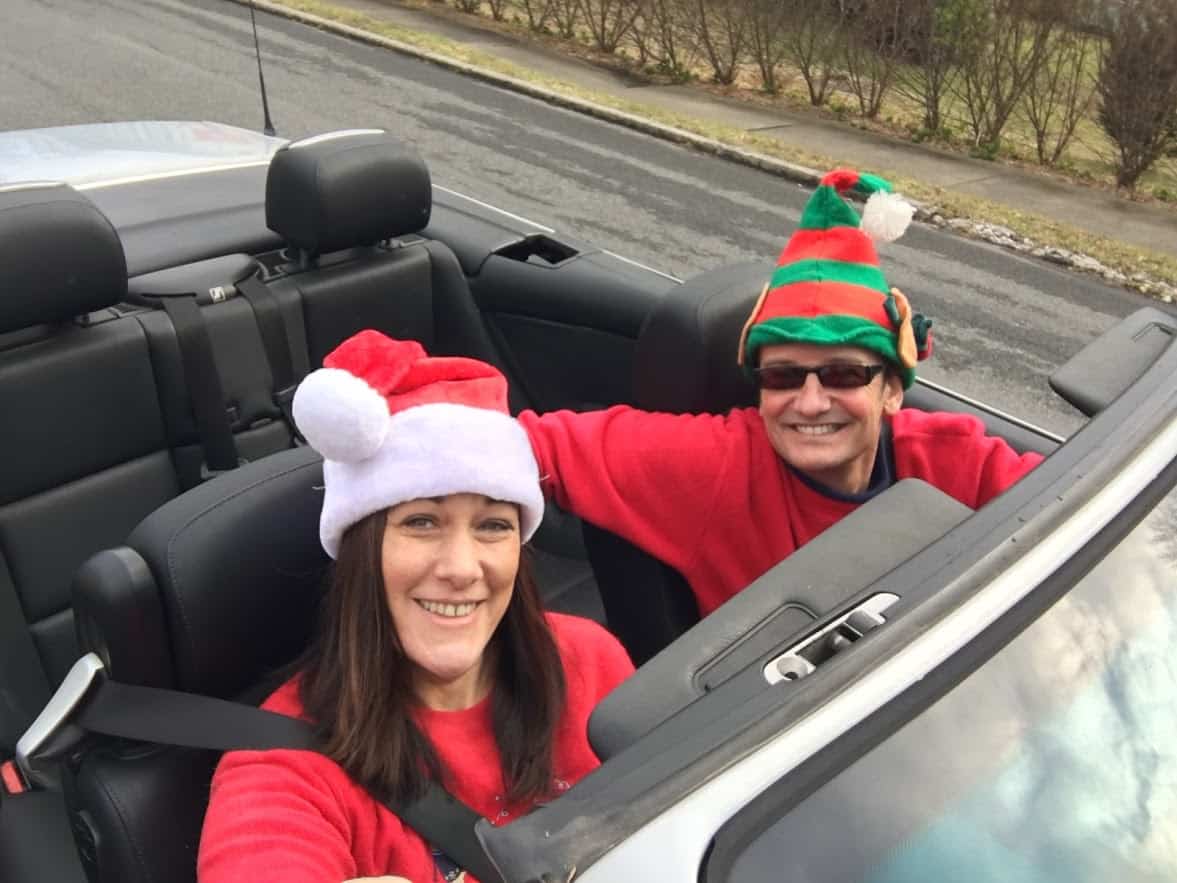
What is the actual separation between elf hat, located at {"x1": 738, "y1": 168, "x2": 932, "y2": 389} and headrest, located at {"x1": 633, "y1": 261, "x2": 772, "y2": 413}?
0.11 metres

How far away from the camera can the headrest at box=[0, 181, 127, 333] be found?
231 centimetres

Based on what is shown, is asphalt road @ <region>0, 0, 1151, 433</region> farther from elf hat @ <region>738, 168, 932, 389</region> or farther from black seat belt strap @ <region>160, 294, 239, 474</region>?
black seat belt strap @ <region>160, 294, 239, 474</region>

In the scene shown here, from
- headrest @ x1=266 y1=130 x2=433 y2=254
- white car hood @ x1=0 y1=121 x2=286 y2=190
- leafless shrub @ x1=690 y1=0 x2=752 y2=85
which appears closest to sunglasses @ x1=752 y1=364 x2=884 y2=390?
headrest @ x1=266 y1=130 x2=433 y2=254

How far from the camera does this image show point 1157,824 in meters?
1.20

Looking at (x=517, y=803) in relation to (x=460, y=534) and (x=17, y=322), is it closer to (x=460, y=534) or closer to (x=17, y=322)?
(x=460, y=534)

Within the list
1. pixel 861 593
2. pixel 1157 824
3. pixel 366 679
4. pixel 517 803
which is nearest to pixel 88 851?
pixel 366 679

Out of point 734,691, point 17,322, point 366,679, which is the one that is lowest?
point 366,679

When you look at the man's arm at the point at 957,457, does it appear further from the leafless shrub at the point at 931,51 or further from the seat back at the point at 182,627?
the leafless shrub at the point at 931,51

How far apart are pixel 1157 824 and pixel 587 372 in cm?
238

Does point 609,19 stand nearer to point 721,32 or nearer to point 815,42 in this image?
point 721,32

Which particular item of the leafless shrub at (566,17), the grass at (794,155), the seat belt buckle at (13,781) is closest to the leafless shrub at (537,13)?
the leafless shrub at (566,17)

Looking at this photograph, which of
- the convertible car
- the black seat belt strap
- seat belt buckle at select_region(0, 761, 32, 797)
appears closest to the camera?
the convertible car

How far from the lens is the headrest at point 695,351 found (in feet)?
7.84

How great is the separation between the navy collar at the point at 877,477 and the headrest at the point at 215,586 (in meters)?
0.96
